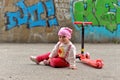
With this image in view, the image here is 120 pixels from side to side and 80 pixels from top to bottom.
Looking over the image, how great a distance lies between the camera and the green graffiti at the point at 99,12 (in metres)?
15.6

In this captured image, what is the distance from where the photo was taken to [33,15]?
1565 cm

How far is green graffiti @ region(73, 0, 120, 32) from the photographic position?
51.1ft

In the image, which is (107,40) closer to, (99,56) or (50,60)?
(99,56)

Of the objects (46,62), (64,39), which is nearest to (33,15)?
(46,62)

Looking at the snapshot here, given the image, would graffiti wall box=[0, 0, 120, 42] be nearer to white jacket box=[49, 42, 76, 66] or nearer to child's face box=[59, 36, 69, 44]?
white jacket box=[49, 42, 76, 66]

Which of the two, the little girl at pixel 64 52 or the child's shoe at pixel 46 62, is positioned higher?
the little girl at pixel 64 52

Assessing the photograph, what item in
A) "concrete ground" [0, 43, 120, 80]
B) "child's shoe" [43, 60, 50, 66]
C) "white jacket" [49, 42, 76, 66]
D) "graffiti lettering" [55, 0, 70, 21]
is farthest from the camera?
"graffiti lettering" [55, 0, 70, 21]

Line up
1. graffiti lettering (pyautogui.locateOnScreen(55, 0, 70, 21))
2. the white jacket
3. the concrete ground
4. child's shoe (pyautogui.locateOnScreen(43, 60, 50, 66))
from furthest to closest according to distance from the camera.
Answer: graffiti lettering (pyautogui.locateOnScreen(55, 0, 70, 21)) → child's shoe (pyautogui.locateOnScreen(43, 60, 50, 66)) → the white jacket → the concrete ground

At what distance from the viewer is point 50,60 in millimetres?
9219

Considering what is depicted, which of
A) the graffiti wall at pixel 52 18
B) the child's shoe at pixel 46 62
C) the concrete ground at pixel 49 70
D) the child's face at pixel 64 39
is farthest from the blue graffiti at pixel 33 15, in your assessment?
the child's face at pixel 64 39

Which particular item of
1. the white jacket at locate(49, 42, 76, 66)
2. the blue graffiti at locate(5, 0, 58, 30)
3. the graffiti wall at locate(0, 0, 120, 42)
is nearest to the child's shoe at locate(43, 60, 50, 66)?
the white jacket at locate(49, 42, 76, 66)

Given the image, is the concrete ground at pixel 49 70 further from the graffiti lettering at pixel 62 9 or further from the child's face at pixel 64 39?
the graffiti lettering at pixel 62 9

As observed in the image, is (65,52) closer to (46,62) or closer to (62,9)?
(46,62)

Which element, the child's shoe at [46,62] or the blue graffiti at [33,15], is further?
the blue graffiti at [33,15]
